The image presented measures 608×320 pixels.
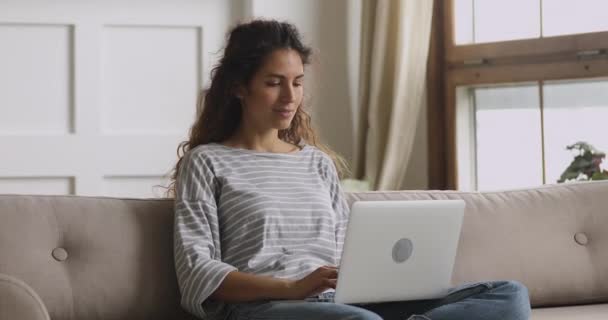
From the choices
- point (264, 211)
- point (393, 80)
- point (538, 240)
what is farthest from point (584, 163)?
point (264, 211)

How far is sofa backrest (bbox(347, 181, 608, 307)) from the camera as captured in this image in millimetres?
2445

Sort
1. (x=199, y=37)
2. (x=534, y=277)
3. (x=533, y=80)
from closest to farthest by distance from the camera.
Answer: (x=534, y=277) → (x=533, y=80) → (x=199, y=37)

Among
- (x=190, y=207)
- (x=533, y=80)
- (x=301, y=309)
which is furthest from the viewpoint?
(x=533, y=80)

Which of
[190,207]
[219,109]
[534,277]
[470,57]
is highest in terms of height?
[470,57]

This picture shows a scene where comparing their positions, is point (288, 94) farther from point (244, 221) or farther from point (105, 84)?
point (105, 84)

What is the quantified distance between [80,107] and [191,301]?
1871 mm

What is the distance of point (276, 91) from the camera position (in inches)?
88.0

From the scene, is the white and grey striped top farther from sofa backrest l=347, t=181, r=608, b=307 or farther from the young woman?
sofa backrest l=347, t=181, r=608, b=307

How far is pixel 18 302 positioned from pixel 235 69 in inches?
28.4

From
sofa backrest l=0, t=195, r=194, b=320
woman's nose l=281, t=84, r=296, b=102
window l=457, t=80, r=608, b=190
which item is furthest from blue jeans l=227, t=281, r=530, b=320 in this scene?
window l=457, t=80, r=608, b=190

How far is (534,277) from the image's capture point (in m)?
2.46

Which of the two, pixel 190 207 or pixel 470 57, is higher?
pixel 470 57

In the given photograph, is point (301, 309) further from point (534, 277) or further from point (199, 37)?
point (199, 37)

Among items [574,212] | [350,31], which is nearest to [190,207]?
[574,212]
